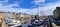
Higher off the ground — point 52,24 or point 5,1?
point 5,1

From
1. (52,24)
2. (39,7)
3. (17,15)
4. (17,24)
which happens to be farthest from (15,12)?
(52,24)

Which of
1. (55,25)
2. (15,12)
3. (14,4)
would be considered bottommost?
(55,25)

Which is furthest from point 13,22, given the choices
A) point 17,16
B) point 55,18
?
point 55,18

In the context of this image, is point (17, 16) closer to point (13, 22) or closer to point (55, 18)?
point (13, 22)

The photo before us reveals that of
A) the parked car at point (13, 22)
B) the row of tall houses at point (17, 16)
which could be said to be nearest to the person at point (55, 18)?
Result: the row of tall houses at point (17, 16)

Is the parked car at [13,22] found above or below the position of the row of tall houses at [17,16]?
below

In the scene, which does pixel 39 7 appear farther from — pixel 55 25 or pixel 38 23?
pixel 55 25

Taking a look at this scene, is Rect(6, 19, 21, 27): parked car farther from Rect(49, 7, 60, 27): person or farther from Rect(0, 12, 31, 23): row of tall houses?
Rect(49, 7, 60, 27): person

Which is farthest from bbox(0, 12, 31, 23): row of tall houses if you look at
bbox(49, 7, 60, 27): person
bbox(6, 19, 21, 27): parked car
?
bbox(49, 7, 60, 27): person

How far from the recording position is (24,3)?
74.3 inches

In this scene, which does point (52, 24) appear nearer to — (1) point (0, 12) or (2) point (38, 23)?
(2) point (38, 23)

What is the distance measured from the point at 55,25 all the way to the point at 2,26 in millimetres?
845

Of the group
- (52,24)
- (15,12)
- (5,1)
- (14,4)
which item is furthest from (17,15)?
(52,24)

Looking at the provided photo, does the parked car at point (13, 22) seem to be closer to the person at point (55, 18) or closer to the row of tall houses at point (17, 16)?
the row of tall houses at point (17, 16)
